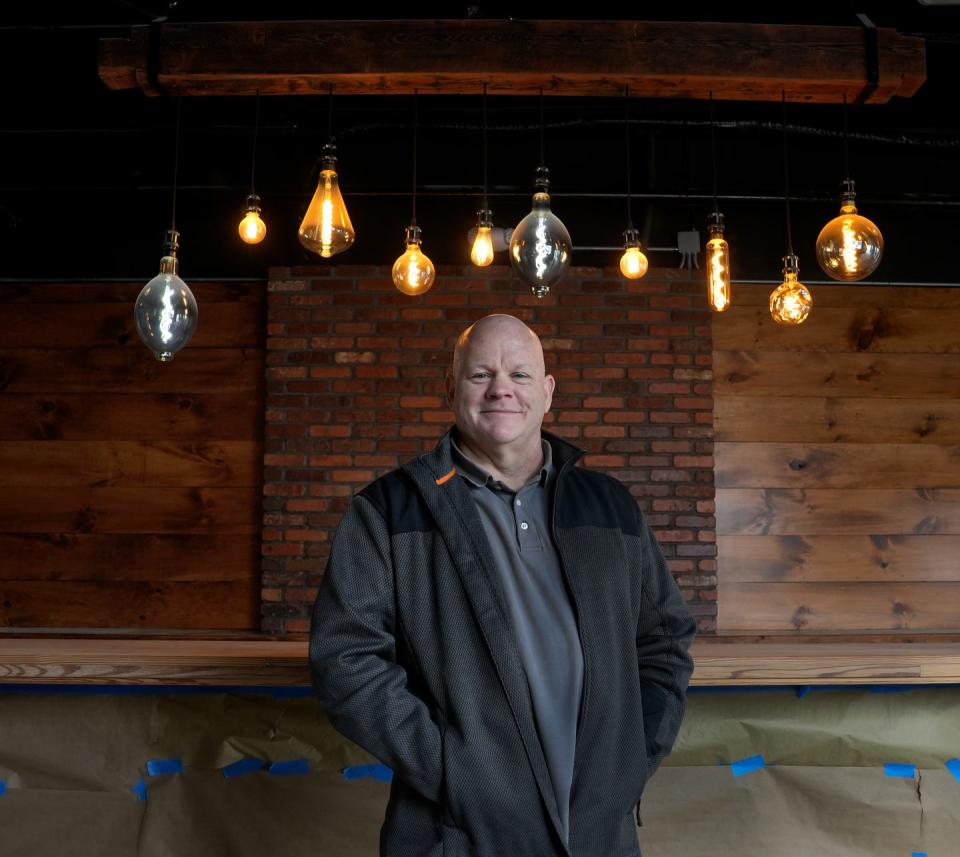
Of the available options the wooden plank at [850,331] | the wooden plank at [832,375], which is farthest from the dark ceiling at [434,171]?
the wooden plank at [832,375]

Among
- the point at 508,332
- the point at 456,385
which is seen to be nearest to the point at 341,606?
the point at 456,385

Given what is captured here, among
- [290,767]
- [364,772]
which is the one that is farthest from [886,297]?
[290,767]

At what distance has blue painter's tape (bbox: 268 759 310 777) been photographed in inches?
77.3

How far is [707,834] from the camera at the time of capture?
1971 millimetres

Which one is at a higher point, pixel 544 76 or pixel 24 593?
pixel 544 76

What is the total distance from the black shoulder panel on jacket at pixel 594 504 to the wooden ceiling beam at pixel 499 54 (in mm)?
1402

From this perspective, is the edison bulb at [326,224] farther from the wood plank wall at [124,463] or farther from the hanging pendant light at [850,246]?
the wood plank wall at [124,463]

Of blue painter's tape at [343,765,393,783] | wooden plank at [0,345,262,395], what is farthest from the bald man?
wooden plank at [0,345,262,395]

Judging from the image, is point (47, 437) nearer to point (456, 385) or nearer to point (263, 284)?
point (263, 284)

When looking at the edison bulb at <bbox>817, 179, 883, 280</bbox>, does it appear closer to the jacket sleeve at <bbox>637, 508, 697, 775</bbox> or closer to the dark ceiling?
the jacket sleeve at <bbox>637, 508, 697, 775</bbox>

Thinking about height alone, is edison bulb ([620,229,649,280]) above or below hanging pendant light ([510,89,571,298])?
above

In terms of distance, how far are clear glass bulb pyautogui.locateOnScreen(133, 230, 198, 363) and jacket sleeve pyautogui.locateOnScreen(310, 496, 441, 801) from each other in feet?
3.58

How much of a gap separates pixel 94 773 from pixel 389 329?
8.14 ft

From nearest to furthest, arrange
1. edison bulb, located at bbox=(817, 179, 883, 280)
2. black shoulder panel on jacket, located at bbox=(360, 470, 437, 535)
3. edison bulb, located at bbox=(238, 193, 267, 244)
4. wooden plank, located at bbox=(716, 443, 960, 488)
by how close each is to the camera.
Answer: black shoulder panel on jacket, located at bbox=(360, 470, 437, 535), edison bulb, located at bbox=(817, 179, 883, 280), edison bulb, located at bbox=(238, 193, 267, 244), wooden plank, located at bbox=(716, 443, 960, 488)
